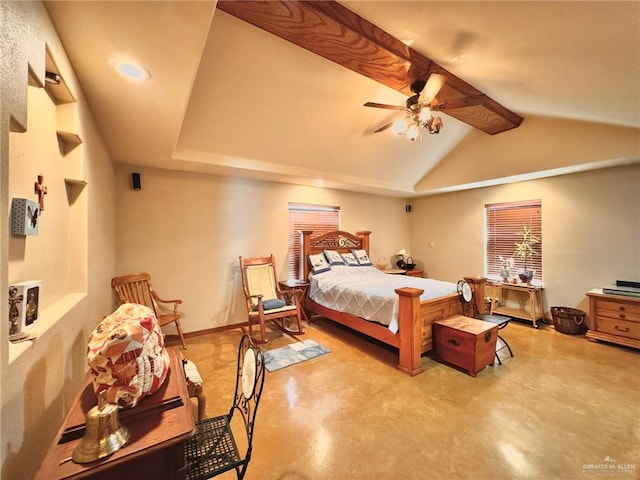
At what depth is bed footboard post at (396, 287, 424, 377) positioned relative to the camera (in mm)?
2588

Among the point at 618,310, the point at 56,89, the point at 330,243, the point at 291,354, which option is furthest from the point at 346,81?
the point at 618,310

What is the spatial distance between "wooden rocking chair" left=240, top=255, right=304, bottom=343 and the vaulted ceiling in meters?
1.32

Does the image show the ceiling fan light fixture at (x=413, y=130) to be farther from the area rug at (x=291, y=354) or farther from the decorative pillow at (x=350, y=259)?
the area rug at (x=291, y=354)

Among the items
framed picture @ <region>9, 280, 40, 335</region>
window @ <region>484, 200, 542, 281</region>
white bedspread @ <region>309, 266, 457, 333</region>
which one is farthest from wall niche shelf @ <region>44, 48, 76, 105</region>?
window @ <region>484, 200, 542, 281</region>

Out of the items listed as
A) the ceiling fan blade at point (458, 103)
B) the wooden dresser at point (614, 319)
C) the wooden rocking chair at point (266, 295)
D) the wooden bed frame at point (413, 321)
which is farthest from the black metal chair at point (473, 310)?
the wooden rocking chair at point (266, 295)

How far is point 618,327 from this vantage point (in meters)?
3.15

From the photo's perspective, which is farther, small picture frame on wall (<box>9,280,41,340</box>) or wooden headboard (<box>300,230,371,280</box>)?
wooden headboard (<box>300,230,371,280</box>)

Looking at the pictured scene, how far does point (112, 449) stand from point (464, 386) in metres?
2.58

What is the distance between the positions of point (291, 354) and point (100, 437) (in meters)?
2.39

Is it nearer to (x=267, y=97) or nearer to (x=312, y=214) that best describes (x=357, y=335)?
(x=312, y=214)

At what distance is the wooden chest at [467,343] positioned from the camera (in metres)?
2.53

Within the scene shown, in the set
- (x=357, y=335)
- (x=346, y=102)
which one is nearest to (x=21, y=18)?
(x=346, y=102)

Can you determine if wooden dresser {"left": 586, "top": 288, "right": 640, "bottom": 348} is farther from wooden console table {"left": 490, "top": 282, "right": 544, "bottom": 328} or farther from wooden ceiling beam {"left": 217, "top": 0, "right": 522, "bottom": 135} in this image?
wooden ceiling beam {"left": 217, "top": 0, "right": 522, "bottom": 135}

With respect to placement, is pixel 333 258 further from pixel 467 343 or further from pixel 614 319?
pixel 614 319
